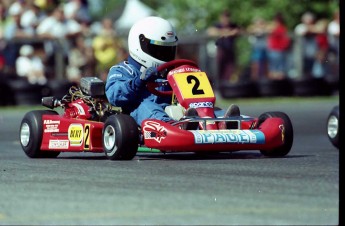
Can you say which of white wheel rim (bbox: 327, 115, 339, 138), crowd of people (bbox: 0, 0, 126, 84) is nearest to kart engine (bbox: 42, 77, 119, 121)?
white wheel rim (bbox: 327, 115, 339, 138)

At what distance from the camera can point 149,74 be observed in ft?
32.6

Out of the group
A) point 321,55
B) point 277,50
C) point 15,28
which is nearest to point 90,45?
point 15,28

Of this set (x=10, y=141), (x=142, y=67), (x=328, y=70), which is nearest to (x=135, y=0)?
(x=328, y=70)

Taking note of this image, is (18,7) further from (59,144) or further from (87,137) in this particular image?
(87,137)

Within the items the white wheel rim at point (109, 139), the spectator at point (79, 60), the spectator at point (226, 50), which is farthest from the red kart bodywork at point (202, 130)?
the spectator at point (226, 50)

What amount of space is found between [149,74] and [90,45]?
11.2m

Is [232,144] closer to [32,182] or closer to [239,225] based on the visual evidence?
[32,182]

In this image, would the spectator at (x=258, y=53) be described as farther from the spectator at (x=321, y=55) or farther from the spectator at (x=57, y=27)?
the spectator at (x=57, y=27)

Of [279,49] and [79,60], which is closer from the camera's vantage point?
[79,60]

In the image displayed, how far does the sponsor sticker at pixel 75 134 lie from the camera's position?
33.3ft

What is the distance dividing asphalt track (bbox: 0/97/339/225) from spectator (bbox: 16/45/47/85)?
9597 millimetres

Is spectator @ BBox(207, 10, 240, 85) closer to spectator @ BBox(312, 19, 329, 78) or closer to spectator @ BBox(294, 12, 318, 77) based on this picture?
spectator @ BBox(294, 12, 318, 77)

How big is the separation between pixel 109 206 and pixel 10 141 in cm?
692

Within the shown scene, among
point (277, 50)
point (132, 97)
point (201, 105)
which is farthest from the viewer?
point (277, 50)
